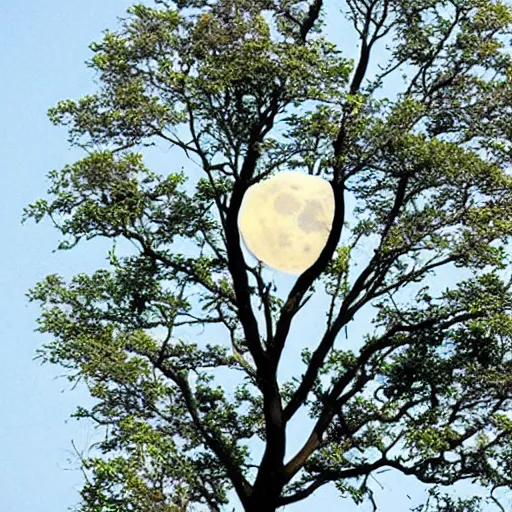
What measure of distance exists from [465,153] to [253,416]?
2684mm

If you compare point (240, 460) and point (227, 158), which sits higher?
point (227, 158)

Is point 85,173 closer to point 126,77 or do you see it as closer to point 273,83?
point 126,77

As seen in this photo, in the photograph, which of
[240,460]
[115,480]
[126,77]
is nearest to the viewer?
[115,480]

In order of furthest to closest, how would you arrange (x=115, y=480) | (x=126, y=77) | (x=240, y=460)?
(x=240, y=460) < (x=126, y=77) < (x=115, y=480)

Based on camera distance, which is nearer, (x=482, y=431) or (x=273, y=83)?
(x=273, y=83)

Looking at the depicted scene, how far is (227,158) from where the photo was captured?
23.9 feet

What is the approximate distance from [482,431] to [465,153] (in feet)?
6.77

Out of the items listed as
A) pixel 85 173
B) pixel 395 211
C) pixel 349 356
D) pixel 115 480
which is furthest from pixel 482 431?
pixel 85 173

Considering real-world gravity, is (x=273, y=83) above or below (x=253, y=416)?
above

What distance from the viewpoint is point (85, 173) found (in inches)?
283

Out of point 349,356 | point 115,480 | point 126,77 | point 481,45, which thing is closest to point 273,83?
point 126,77

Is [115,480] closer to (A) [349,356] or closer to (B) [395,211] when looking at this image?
(A) [349,356]

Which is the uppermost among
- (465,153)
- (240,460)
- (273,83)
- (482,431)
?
(273,83)

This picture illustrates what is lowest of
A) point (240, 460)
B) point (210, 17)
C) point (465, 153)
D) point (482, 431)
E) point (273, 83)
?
point (482, 431)
